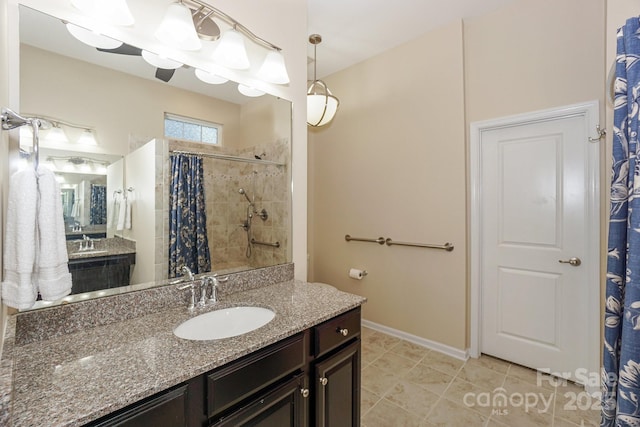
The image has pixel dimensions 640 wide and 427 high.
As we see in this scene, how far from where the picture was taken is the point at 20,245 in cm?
82

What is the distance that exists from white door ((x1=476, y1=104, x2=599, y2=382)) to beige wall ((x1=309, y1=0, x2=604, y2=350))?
0.65 feet

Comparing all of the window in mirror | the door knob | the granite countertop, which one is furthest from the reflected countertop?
the door knob

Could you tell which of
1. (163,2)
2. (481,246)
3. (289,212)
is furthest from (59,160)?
(481,246)

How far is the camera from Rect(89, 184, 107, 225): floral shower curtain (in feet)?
3.88

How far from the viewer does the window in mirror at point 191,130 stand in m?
1.43

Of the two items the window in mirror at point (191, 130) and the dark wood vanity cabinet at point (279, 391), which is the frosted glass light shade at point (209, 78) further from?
the dark wood vanity cabinet at point (279, 391)

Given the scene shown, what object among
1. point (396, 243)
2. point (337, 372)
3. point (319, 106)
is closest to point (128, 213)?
point (337, 372)

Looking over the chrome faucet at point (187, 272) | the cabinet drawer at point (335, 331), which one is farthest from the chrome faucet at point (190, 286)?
the cabinet drawer at point (335, 331)

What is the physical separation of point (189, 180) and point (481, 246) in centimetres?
232

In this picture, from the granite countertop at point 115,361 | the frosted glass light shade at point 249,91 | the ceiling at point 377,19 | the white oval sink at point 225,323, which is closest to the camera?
the granite countertop at point 115,361

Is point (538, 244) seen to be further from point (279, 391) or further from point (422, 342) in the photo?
point (279, 391)

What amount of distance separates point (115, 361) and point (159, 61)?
1.29m

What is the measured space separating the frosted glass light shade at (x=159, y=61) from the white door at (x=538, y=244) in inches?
91.1

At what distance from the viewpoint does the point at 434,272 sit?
101 inches
